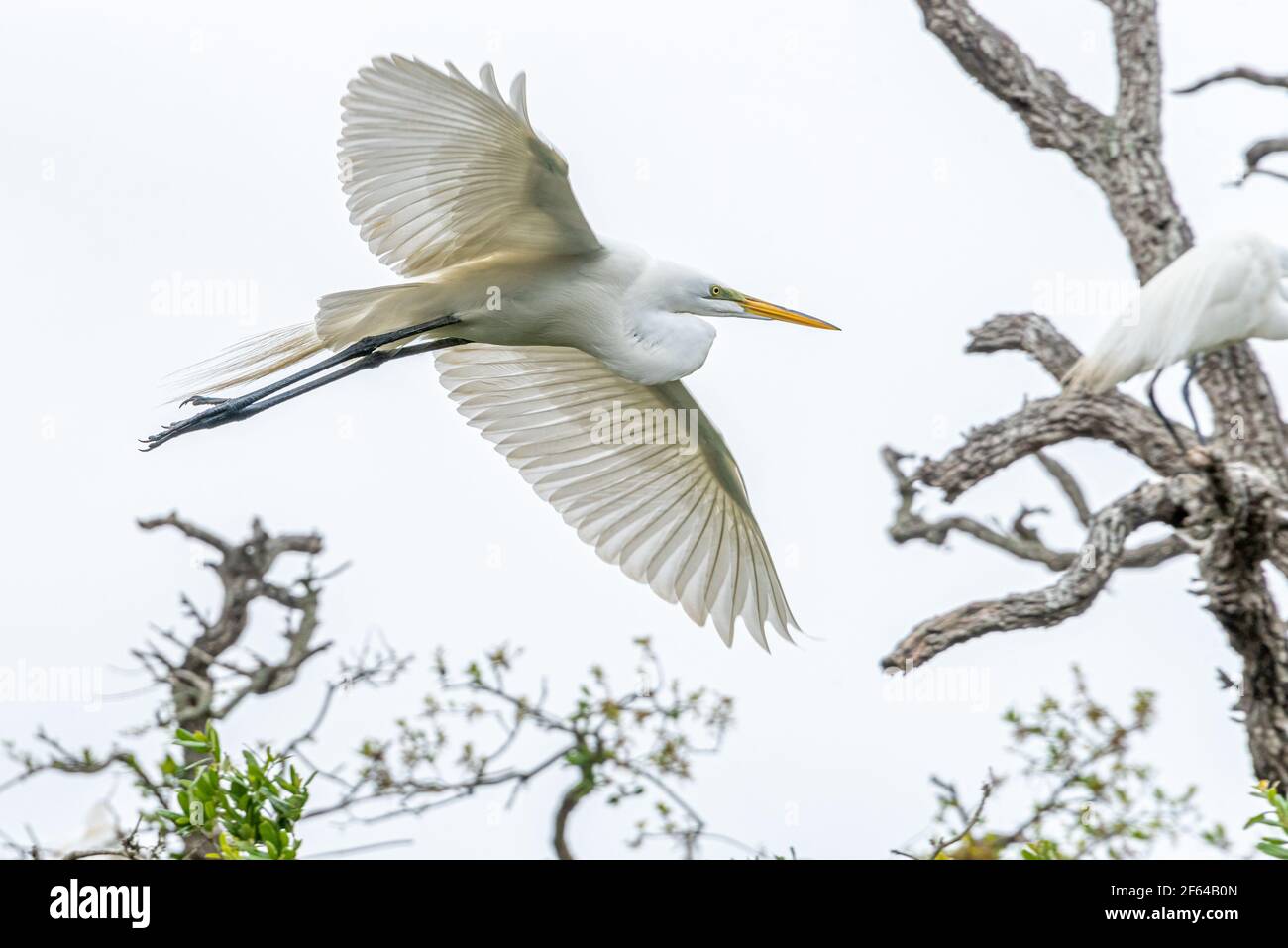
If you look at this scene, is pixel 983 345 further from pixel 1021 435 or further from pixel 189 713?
pixel 189 713

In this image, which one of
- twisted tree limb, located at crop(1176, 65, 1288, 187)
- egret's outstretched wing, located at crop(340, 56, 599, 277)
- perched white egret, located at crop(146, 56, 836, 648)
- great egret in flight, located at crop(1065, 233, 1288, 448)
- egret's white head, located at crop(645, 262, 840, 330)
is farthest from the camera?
twisted tree limb, located at crop(1176, 65, 1288, 187)

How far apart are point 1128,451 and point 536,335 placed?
3.31 metres

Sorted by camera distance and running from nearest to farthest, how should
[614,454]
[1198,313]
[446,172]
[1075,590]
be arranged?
1. [446,172]
2. [614,454]
3. [1075,590]
4. [1198,313]

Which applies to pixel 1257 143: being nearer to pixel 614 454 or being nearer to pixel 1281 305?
pixel 1281 305

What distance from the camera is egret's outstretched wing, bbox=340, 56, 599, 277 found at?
10.5ft

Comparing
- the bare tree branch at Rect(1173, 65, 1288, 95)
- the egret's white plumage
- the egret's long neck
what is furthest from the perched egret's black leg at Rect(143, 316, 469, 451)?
the bare tree branch at Rect(1173, 65, 1288, 95)

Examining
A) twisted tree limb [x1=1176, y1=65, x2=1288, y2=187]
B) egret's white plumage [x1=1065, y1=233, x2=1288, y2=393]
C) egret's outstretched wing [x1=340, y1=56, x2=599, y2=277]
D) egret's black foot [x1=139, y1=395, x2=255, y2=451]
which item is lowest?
egret's black foot [x1=139, y1=395, x2=255, y2=451]

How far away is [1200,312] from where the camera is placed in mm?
4848

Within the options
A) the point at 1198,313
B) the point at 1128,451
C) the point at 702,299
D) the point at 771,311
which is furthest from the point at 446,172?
the point at 1128,451

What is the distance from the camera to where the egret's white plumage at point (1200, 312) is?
4840mm

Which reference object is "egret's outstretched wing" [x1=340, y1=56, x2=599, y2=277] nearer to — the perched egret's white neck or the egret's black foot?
the egret's black foot
